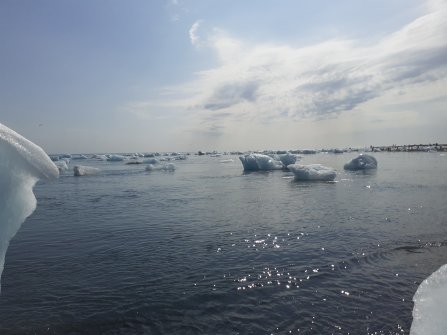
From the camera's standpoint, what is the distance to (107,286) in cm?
702

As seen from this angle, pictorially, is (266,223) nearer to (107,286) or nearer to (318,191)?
(107,286)

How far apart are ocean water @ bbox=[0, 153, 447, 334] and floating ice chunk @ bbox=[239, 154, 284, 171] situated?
2564 centimetres

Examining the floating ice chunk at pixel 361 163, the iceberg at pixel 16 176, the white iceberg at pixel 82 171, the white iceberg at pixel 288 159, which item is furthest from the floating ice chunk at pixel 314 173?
the iceberg at pixel 16 176

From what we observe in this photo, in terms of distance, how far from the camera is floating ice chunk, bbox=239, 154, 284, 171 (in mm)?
41000

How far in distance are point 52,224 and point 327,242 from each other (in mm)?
9651

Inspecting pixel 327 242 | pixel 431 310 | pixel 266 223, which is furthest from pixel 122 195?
pixel 431 310

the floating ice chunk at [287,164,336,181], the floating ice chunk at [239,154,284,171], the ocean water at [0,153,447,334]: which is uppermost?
the floating ice chunk at [239,154,284,171]

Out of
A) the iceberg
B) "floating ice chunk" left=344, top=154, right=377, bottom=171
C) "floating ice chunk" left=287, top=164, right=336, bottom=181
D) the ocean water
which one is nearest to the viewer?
the iceberg

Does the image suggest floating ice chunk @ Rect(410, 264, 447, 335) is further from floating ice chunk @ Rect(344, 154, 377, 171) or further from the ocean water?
floating ice chunk @ Rect(344, 154, 377, 171)

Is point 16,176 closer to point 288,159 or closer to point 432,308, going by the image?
point 432,308

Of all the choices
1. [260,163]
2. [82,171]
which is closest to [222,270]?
[82,171]

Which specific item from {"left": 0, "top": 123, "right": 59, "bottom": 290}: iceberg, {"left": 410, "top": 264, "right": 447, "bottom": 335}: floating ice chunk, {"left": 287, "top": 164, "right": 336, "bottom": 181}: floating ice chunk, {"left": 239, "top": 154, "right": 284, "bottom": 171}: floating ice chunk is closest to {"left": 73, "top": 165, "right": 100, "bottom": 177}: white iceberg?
{"left": 239, "top": 154, "right": 284, "bottom": 171}: floating ice chunk

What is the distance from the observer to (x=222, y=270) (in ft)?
25.9

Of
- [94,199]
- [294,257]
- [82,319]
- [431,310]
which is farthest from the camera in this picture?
[94,199]
